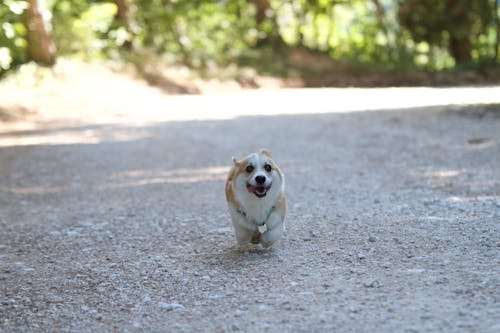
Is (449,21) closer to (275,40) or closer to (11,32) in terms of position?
(275,40)

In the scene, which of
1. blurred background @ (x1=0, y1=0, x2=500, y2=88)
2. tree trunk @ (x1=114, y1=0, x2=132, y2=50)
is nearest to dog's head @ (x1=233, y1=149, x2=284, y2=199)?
blurred background @ (x1=0, y1=0, x2=500, y2=88)

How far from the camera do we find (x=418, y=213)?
6.05 metres

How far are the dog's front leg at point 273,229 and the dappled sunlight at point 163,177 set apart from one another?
3.49 metres

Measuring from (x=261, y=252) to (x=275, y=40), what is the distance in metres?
20.1

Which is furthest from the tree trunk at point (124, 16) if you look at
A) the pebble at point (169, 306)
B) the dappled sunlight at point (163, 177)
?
the pebble at point (169, 306)

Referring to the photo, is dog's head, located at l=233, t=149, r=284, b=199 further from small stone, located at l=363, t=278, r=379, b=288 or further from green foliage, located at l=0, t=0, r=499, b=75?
green foliage, located at l=0, t=0, r=499, b=75

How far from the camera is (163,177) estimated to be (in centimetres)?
877

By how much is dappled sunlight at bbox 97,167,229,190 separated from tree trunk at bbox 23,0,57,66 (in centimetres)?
950

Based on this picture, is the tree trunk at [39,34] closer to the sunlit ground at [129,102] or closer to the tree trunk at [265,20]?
the sunlit ground at [129,102]

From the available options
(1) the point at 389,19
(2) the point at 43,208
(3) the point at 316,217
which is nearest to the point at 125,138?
(2) the point at 43,208

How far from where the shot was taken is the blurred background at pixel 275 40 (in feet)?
65.5

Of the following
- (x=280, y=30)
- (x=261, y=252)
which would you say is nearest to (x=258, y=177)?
(x=261, y=252)

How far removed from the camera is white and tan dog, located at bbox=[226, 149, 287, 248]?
4836 millimetres

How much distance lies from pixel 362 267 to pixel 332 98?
1297 cm
